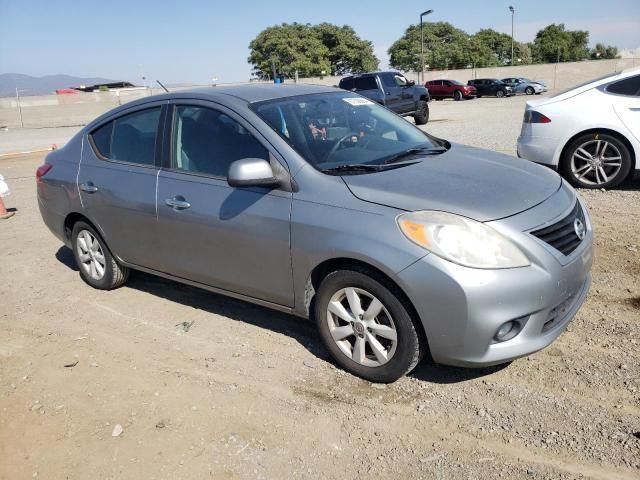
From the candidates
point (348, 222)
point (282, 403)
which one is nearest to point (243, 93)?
point (348, 222)

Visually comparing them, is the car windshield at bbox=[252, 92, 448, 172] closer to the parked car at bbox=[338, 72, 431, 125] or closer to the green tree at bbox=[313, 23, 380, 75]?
the parked car at bbox=[338, 72, 431, 125]

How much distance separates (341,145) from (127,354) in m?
2.05

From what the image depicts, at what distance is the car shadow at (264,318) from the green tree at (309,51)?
2928 inches

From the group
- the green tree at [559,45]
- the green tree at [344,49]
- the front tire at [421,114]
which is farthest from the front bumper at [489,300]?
the green tree at [559,45]

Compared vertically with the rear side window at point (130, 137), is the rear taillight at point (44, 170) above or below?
below

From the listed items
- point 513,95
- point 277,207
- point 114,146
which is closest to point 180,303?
point 114,146

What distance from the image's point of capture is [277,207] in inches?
134

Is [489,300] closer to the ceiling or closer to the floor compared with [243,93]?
closer to the floor

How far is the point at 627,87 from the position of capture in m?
6.70

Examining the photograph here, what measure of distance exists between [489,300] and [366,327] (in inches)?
28.9

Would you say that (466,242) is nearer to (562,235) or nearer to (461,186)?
(461,186)

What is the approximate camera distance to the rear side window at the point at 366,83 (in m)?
19.2

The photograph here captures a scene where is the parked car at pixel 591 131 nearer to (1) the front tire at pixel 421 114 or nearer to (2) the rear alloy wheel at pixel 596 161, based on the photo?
(2) the rear alloy wheel at pixel 596 161

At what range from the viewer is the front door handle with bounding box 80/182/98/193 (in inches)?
182
